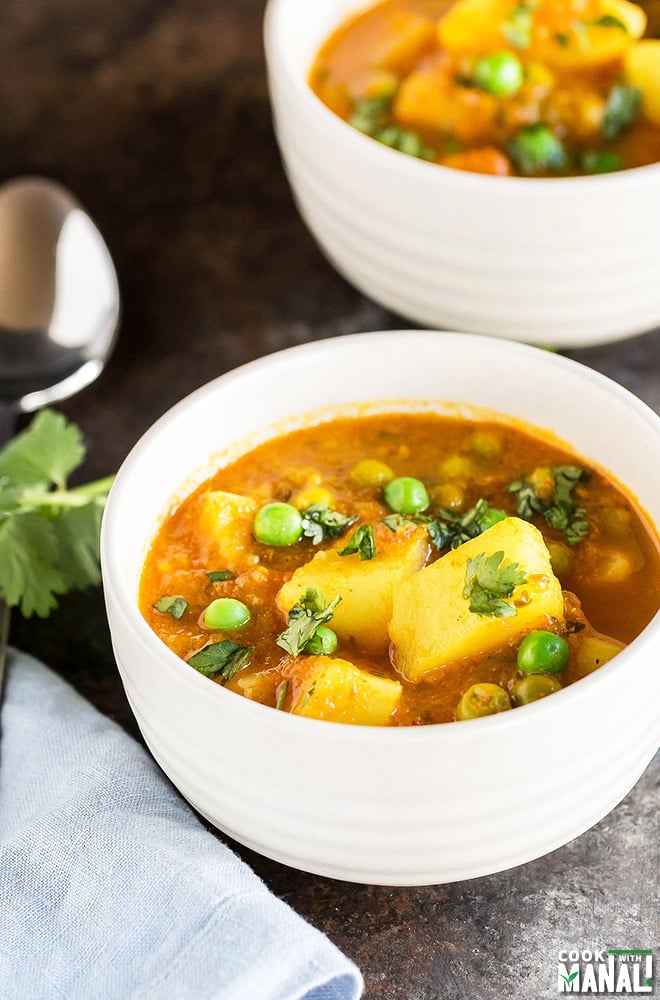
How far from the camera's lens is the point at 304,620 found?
2430 millimetres

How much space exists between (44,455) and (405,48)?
165 cm

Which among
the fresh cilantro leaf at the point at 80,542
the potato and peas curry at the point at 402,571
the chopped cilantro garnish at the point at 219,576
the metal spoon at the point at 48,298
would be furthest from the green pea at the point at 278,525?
the metal spoon at the point at 48,298

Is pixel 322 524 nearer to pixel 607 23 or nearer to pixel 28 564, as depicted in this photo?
pixel 28 564

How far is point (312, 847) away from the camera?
7.53 feet

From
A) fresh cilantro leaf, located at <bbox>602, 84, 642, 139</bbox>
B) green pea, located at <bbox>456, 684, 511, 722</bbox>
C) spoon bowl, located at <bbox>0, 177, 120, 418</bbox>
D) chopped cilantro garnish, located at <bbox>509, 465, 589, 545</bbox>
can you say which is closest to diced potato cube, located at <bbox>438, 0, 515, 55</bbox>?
fresh cilantro leaf, located at <bbox>602, 84, 642, 139</bbox>

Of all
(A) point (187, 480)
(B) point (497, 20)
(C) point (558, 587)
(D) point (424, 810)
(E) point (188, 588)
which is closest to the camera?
(D) point (424, 810)

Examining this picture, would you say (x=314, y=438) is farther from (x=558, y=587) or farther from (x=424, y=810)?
(x=424, y=810)

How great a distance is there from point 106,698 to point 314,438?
29.1 inches

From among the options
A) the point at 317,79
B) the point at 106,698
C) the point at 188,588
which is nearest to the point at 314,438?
the point at 188,588

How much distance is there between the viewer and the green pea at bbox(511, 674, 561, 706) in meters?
2.30

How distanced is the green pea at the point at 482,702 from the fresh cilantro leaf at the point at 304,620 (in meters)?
0.30

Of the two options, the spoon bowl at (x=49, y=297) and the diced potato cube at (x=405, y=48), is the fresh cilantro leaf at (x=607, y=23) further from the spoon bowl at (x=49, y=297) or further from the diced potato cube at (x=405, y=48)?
the spoon bowl at (x=49, y=297)

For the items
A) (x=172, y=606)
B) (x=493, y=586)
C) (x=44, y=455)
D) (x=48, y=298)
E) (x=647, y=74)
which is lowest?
(x=48, y=298)

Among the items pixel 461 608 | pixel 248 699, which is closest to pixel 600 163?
pixel 461 608
